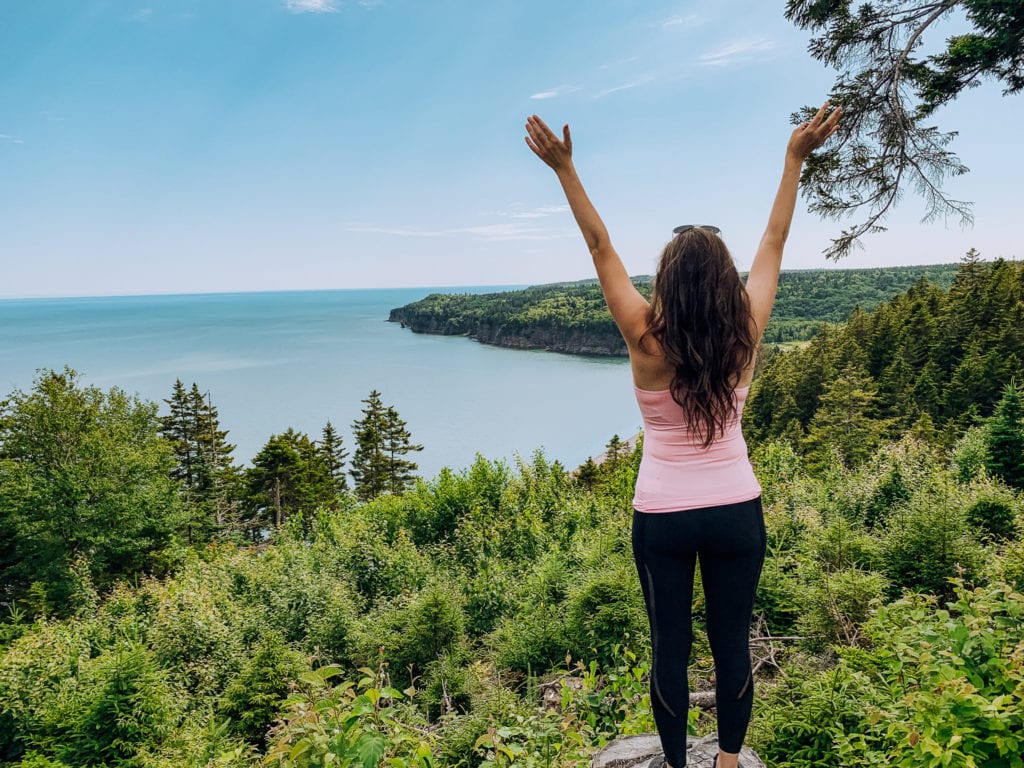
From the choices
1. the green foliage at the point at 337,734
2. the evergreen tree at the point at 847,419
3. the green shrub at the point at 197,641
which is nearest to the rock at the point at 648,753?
the green foliage at the point at 337,734

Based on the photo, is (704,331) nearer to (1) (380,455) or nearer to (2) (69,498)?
(2) (69,498)

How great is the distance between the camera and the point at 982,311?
33969 millimetres

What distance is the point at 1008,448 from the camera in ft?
25.1

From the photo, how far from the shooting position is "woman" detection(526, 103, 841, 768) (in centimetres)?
147

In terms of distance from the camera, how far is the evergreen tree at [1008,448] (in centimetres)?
748

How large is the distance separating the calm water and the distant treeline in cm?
519

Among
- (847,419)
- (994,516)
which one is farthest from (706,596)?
(847,419)

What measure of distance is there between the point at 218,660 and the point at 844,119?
1048 centimetres

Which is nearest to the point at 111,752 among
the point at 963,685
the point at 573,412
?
the point at 963,685

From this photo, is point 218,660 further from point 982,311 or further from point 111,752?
point 982,311

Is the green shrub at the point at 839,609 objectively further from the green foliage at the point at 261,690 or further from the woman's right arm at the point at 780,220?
the green foliage at the point at 261,690

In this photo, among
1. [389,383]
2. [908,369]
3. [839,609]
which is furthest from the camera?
[389,383]

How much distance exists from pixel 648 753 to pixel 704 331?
1.77m

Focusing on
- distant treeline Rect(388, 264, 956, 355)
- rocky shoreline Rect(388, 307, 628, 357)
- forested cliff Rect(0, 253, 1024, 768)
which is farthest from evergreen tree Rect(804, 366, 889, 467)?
rocky shoreline Rect(388, 307, 628, 357)
